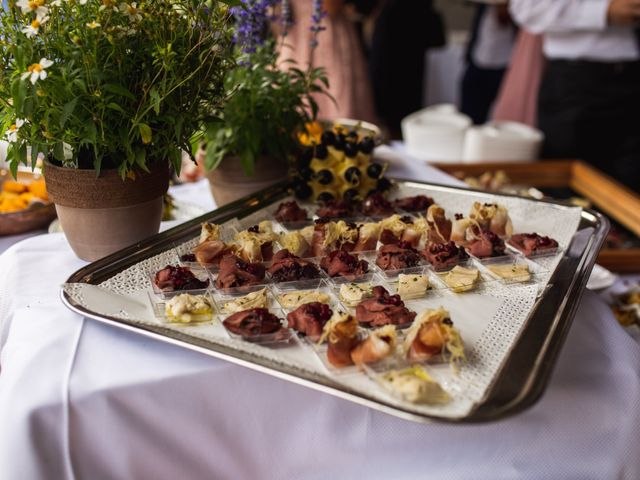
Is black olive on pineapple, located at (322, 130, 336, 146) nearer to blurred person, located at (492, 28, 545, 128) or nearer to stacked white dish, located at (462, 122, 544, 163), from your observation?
stacked white dish, located at (462, 122, 544, 163)

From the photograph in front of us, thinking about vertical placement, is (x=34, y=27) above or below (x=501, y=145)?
above

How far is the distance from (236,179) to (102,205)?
0.38 m

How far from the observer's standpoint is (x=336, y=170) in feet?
4.43

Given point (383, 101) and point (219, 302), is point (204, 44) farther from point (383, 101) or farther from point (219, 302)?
point (383, 101)

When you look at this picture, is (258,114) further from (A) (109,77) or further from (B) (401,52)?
(B) (401,52)

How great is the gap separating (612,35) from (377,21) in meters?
2.15

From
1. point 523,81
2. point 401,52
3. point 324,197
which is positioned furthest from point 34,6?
point 401,52

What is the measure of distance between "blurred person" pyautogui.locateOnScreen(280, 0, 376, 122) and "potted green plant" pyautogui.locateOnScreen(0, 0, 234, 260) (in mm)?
1533

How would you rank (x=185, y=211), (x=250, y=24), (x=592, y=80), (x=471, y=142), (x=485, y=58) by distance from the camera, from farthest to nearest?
(x=485, y=58)
(x=471, y=142)
(x=592, y=80)
(x=185, y=211)
(x=250, y=24)

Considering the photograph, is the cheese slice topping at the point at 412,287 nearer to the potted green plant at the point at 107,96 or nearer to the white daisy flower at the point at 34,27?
the potted green plant at the point at 107,96

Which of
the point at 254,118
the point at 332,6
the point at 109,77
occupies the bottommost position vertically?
the point at 254,118

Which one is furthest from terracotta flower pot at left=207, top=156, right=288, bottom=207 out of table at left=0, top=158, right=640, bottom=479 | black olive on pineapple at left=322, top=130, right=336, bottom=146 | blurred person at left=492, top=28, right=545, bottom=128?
blurred person at left=492, top=28, right=545, bottom=128

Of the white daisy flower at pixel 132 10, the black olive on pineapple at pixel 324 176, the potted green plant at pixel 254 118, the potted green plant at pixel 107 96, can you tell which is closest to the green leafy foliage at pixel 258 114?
the potted green plant at pixel 254 118

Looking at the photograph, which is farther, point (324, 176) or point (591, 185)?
point (591, 185)
